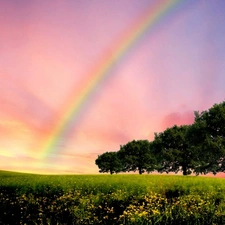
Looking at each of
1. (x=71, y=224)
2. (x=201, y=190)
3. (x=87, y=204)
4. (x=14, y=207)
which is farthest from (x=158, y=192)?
(x=14, y=207)

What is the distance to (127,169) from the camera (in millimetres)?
74250

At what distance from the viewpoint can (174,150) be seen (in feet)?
193

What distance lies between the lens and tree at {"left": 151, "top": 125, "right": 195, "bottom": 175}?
5825 cm

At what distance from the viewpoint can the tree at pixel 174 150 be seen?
5825 cm

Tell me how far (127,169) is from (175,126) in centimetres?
1792

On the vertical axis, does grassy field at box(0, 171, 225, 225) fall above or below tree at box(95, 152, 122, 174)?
below

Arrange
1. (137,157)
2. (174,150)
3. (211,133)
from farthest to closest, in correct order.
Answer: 1. (137,157)
2. (174,150)
3. (211,133)

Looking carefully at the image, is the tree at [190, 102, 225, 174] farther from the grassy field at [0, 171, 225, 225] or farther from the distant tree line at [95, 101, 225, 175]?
the grassy field at [0, 171, 225, 225]

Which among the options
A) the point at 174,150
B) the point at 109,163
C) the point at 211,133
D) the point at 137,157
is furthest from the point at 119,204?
the point at 109,163

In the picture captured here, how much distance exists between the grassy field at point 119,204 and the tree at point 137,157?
5220cm

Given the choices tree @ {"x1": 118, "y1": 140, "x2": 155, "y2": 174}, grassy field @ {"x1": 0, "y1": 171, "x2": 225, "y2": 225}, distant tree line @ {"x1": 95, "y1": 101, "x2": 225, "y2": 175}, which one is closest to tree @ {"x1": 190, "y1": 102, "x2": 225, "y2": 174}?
distant tree line @ {"x1": 95, "y1": 101, "x2": 225, "y2": 175}

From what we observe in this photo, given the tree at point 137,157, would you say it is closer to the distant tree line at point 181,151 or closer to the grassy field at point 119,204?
the distant tree line at point 181,151

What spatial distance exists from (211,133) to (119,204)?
37.9 m

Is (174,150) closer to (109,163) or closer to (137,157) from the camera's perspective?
(137,157)
